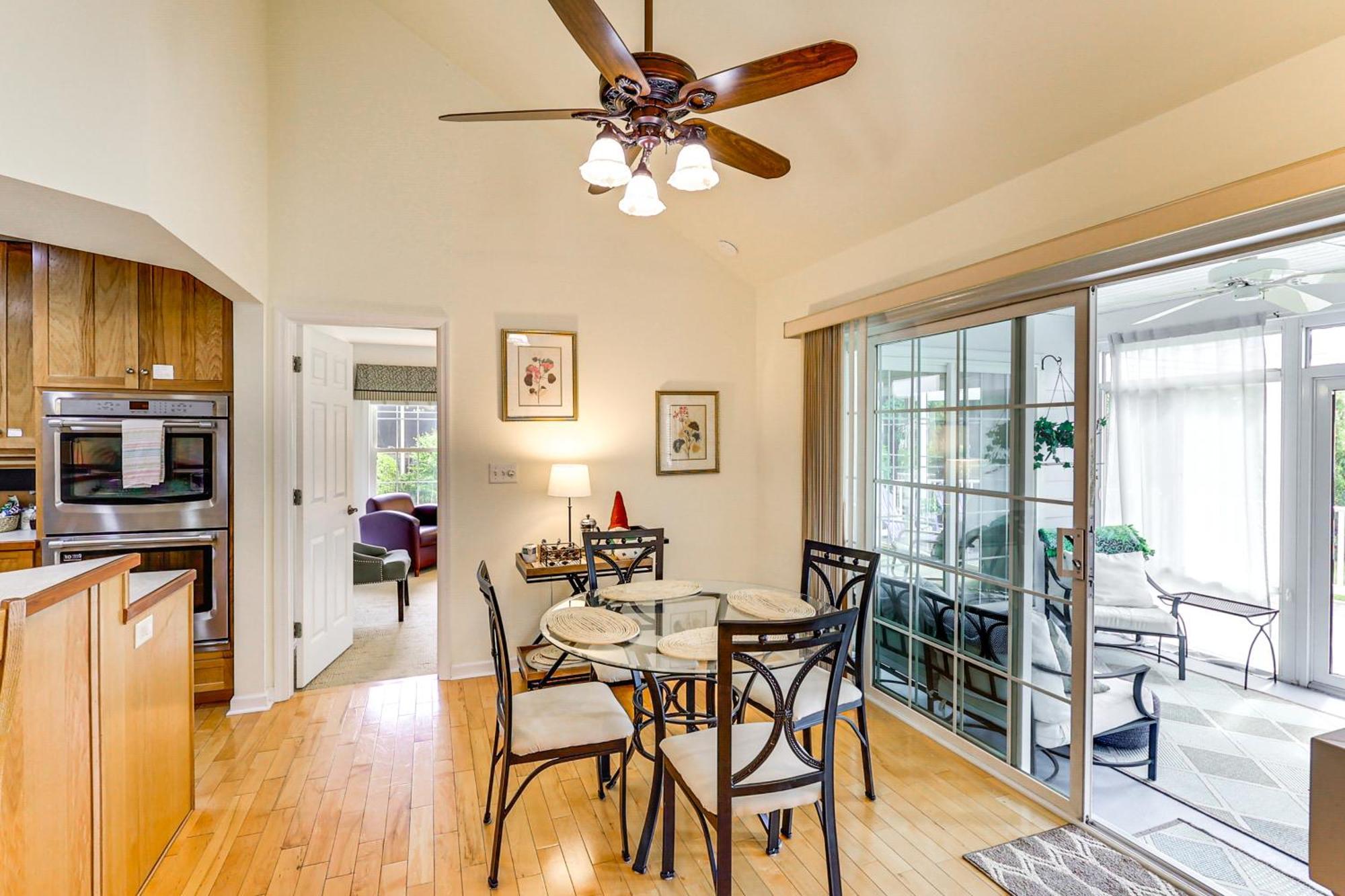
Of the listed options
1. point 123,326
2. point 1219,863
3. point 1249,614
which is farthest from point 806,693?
point 123,326

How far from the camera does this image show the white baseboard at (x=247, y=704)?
10.7ft

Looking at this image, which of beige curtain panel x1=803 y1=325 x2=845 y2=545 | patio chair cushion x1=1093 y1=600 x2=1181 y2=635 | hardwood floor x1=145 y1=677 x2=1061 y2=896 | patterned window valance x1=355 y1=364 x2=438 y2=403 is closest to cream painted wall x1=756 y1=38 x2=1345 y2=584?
beige curtain panel x1=803 y1=325 x2=845 y2=545

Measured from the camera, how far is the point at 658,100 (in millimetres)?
1779

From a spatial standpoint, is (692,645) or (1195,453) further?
(1195,453)

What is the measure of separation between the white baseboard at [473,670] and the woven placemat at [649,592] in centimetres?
131

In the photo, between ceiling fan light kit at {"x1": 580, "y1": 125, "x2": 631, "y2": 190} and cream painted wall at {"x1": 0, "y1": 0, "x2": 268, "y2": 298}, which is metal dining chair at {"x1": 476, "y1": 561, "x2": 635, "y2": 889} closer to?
ceiling fan light kit at {"x1": 580, "y1": 125, "x2": 631, "y2": 190}

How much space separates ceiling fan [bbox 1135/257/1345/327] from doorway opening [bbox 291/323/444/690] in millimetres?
4191

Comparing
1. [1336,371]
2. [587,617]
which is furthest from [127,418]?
[1336,371]

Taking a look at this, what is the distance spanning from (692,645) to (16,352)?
379 cm

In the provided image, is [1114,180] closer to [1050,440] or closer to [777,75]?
[1050,440]

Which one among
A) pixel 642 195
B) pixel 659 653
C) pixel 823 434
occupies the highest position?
pixel 642 195

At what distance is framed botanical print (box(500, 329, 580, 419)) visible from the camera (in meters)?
3.79

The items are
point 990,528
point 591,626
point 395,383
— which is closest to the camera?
point 591,626

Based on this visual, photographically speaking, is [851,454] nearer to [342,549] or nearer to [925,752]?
[925,752]
